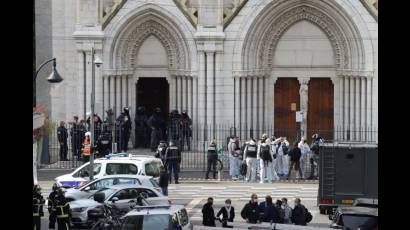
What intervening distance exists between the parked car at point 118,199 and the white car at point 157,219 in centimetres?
493

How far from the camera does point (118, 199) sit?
31.8 meters

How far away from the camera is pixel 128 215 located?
1022 inches

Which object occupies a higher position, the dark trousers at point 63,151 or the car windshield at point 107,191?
the dark trousers at point 63,151

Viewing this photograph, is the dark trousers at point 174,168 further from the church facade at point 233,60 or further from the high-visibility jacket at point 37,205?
the high-visibility jacket at point 37,205

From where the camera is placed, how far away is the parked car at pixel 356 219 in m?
25.8

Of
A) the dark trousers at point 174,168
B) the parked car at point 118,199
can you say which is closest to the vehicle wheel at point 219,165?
the dark trousers at point 174,168

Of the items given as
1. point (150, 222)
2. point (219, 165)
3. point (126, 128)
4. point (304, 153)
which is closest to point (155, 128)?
point (126, 128)

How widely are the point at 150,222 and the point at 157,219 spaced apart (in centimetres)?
15

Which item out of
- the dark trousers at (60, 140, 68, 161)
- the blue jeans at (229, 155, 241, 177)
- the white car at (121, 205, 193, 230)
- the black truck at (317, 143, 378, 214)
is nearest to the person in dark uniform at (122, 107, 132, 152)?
the dark trousers at (60, 140, 68, 161)

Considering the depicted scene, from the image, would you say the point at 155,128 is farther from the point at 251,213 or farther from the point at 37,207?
the point at 37,207

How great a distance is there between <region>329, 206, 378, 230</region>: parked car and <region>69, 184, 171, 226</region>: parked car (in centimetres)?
560

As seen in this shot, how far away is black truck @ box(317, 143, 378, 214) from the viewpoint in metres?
34.1
